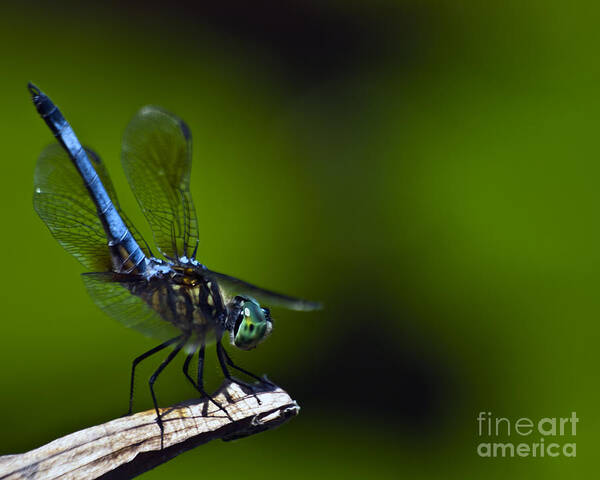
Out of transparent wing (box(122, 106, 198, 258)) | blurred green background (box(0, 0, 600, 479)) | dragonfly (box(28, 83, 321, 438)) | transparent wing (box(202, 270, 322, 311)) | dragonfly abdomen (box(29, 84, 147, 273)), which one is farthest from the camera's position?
blurred green background (box(0, 0, 600, 479))

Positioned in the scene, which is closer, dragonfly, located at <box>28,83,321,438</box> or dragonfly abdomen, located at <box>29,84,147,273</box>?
dragonfly, located at <box>28,83,321,438</box>

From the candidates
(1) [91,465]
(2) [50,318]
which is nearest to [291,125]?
(2) [50,318]

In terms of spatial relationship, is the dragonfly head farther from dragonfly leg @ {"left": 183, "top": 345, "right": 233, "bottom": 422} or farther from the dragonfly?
dragonfly leg @ {"left": 183, "top": 345, "right": 233, "bottom": 422}

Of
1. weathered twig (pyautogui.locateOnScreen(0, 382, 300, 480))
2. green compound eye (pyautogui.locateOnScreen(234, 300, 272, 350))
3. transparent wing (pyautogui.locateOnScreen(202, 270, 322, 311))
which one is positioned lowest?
Answer: weathered twig (pyautogui.locateOnScreen(0, 382, 300, 480))

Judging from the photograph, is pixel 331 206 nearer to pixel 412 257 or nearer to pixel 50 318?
pixel 412 257

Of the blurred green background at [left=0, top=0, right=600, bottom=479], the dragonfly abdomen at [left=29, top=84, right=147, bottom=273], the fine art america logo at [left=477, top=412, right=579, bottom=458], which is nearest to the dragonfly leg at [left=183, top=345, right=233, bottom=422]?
the dragonfly abdomen at [left=29, top=84, right=147, bottom=273]

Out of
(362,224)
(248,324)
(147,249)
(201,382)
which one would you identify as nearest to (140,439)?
(201,382)

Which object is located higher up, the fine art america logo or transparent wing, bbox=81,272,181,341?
transparent wing, bbox=81,272,181,341
